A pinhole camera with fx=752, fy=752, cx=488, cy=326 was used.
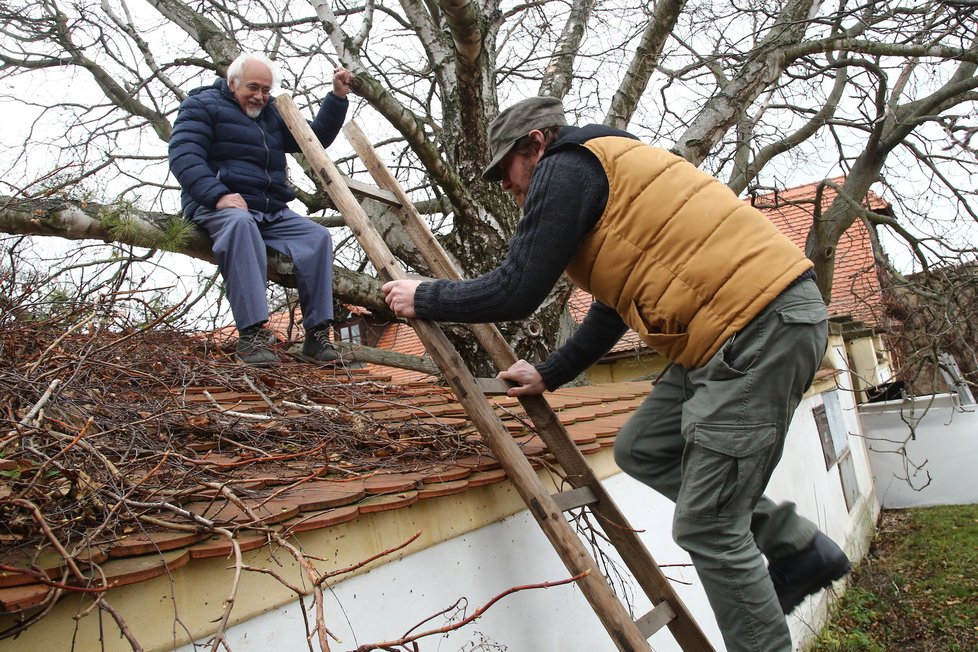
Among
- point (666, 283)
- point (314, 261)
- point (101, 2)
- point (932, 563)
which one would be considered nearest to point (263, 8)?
point (101, 2)

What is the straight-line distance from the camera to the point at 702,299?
2.01 metres

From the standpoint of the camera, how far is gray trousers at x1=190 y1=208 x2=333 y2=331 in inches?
144

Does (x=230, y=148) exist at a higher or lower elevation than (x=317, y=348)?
higher

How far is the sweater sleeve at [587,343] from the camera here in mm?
2666

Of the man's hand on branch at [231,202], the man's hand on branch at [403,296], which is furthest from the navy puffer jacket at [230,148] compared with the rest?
the man's hand on branch at [403,296]

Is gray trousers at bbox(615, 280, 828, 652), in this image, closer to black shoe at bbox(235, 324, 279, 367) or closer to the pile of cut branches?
the pile of cut branches

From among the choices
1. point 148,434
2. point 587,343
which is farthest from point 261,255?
point 587,343

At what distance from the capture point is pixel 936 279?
7.41 metres

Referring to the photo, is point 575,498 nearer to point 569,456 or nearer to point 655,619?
point 569,456

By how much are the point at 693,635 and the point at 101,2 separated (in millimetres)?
8561

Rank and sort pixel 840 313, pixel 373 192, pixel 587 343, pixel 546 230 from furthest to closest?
pixel 840 313
pixel 373 192
pixel 587 343
pixel 546 230

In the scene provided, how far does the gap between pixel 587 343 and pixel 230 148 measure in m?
2.34

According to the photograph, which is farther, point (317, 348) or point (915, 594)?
point (915, 594)

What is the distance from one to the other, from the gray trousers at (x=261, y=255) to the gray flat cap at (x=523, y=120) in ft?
5.86
